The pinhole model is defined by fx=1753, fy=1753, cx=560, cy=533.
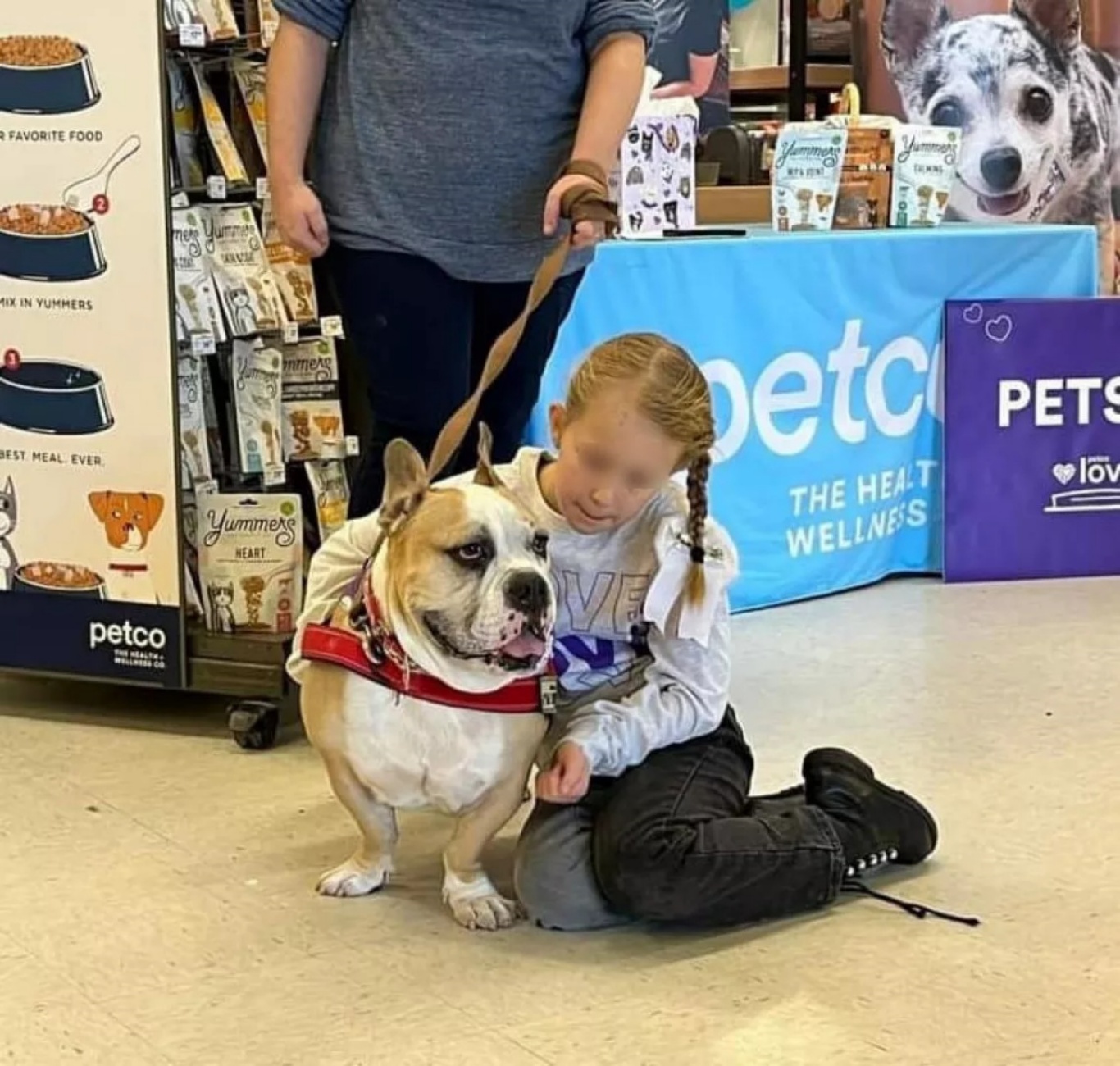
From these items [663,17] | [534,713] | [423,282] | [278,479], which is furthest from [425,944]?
[663,17]

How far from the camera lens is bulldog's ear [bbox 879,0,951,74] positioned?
3830mm

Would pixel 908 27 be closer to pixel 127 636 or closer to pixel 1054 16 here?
Result: pixel 1054 16

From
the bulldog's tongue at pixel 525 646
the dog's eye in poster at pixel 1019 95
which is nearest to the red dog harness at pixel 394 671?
the bulldog's tongue at pixel 525 646

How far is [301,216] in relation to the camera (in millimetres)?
1914

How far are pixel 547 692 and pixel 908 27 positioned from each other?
103 inches

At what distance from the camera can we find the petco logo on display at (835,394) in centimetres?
288

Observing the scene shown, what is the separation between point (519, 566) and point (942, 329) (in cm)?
182

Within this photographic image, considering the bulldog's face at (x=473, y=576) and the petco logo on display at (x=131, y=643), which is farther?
the petco logo on display at (x=131, y=643)

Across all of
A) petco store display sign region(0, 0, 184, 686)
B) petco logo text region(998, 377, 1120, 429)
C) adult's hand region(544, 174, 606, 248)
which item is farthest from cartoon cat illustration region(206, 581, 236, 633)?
petco logo text region(998, 377, 1120, 429)

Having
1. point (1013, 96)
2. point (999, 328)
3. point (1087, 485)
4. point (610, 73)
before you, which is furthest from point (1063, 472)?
point (610, 73)

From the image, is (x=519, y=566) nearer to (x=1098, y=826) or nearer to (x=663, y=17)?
(x=1098, y=826)

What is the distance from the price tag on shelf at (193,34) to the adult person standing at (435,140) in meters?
0.30

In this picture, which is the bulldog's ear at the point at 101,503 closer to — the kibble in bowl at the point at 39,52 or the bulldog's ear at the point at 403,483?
the kibble in bowl at the point at 39,52

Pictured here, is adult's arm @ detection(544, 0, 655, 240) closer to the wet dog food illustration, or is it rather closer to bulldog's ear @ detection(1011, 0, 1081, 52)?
the wet dog food illustration
